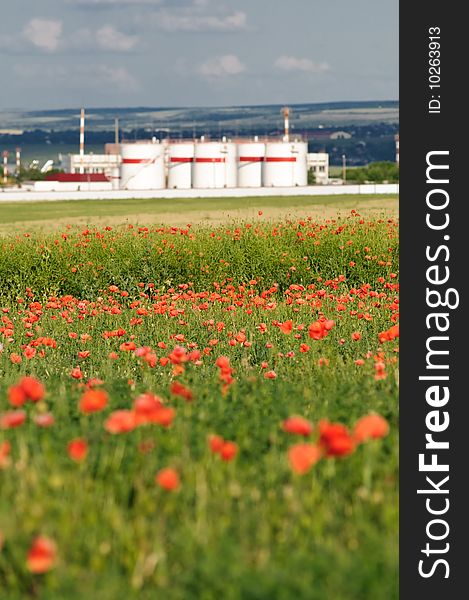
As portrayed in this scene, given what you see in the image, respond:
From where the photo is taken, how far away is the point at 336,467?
4.24 m

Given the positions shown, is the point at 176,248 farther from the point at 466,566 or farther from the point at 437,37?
the point at 466,566

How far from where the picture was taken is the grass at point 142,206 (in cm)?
5909

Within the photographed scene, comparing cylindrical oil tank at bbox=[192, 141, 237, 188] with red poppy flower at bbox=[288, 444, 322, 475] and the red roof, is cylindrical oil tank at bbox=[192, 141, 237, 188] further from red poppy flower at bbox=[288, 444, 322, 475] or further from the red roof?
red poppy flower at bbox=[288, 444, 322, 475]

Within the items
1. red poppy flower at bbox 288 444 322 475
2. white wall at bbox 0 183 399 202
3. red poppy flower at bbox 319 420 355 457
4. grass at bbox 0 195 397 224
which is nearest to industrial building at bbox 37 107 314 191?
white wall at bbox 0 183 399 202

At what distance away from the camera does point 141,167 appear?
9100cm

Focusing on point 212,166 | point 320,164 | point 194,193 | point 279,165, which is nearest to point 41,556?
point 194,193

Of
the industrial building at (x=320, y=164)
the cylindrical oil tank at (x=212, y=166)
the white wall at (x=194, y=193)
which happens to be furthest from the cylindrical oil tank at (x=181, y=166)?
the industrial building at (x=320, y=164)

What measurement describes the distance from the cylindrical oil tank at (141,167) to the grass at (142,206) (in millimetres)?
13752

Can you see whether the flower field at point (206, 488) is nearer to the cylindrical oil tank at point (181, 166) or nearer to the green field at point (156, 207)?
the green field at point (156, 207)

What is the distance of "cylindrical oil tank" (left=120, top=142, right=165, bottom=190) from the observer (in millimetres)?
90812

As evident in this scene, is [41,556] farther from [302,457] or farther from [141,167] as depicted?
[141,167]

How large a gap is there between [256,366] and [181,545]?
17.4 feet

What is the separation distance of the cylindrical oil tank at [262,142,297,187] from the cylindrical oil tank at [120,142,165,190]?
9.27 metres

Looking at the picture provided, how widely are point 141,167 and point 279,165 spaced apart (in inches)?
468
